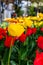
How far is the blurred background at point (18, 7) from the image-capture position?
331 centimetres

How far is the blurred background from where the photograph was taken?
331 centimetres

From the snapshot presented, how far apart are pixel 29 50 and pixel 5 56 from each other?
0.12 metres

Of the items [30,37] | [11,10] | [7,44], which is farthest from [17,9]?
[7,44]

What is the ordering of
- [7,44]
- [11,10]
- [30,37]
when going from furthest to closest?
[11,10] < [30,37] < [7,44]

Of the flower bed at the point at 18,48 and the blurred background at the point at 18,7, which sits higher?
the flower bed at the point at 18,48

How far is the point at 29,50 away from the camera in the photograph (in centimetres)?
88

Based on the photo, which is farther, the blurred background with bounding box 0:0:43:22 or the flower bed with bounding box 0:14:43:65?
the blurred background with bounding box 0:0:43:22

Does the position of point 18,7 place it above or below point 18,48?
below

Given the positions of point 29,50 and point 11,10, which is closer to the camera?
point 29,50

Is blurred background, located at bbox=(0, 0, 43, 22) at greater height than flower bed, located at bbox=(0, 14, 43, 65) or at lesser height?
lesser

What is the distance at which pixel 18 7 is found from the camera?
12.3 feet

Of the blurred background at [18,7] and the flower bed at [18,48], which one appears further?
the blurred background at [18,7]

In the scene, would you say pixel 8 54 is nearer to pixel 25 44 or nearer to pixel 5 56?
pixel 5 56

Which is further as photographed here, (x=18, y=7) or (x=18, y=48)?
Result: (x=18, y=7)
